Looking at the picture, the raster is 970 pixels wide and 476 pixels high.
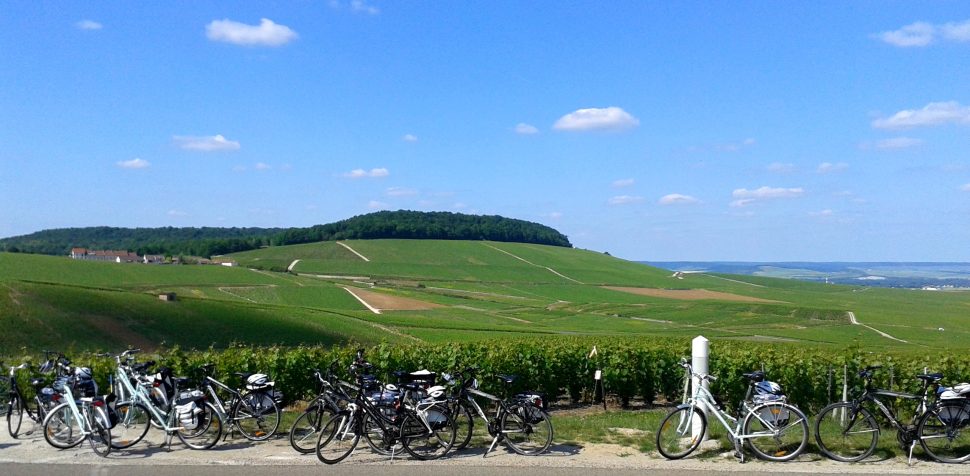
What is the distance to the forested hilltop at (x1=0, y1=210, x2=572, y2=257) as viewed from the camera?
458 feet

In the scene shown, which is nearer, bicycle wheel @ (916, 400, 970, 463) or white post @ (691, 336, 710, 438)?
bicycle wheel @ (916, 400, 970, 463)

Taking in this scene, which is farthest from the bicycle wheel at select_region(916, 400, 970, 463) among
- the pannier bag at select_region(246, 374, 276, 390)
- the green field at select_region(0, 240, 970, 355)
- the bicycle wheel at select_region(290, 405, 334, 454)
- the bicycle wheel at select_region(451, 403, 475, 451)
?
the green field at select_region(0, 240, 970, 355)

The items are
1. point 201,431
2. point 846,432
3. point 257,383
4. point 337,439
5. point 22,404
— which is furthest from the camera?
point 22,404

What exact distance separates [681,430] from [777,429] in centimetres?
118

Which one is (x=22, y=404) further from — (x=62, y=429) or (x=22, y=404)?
(x=62, y=429)

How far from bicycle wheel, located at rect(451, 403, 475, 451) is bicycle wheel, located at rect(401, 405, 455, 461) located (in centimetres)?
12

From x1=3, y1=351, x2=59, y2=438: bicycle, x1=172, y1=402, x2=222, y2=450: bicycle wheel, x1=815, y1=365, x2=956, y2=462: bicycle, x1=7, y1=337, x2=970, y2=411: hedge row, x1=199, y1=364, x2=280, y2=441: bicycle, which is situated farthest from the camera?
x1=7, y1=337, x2=970, y2=411: hedge row

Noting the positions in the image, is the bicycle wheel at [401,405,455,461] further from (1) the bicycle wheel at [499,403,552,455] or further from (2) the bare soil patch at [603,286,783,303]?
(2) the bare soil patch at [603,286,783,303]

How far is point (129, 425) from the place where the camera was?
10.3m

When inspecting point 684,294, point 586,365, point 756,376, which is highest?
point 756,376

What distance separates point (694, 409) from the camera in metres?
9.32

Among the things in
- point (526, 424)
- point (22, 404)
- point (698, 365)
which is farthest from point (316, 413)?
point (698, 365)

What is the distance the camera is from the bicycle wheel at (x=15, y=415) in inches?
410

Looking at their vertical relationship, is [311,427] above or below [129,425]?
above
